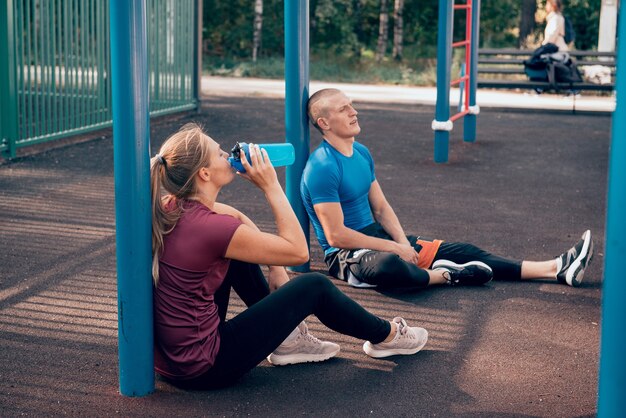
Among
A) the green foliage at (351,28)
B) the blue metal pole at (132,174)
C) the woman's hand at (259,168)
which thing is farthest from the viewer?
the green foliage at (351,28)

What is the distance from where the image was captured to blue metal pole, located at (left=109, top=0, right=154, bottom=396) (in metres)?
3.67

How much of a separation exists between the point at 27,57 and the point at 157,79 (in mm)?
3352

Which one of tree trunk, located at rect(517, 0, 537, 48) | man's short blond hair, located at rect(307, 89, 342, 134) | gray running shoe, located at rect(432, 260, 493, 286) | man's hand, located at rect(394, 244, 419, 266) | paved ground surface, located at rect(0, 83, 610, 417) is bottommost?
paved ground surface, located at rect(0, 83, 610, 417)

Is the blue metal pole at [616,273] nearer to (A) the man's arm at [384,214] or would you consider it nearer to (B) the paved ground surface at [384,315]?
(B) the paved ground surface at [384,315]

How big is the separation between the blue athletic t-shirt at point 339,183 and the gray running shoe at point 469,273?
1.78ft

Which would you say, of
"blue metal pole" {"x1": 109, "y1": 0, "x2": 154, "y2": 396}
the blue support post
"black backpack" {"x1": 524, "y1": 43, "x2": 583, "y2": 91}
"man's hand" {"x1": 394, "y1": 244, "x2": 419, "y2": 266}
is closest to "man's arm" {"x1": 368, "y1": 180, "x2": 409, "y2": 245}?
"man's hand" {"x1": 394, "y1": 244, "x2": 419, "y2": 266}

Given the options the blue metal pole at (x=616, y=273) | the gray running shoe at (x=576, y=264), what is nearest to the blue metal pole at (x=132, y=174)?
the blue metal pole at (x=616, y=273)

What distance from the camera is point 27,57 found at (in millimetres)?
10281

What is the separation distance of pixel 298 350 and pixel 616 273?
1.72 m

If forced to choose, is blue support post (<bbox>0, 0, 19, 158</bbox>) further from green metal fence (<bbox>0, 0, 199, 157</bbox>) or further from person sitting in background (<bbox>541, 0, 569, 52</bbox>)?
person sitting in background (<bbox>541, 0, 569, 52</bbox>)

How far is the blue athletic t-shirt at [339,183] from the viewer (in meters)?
5.39

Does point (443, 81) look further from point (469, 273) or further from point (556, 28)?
point (556, 28)

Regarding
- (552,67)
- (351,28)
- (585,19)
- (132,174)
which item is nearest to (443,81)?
(552,67)

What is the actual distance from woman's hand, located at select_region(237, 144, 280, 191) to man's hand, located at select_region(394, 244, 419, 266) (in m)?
1.67
